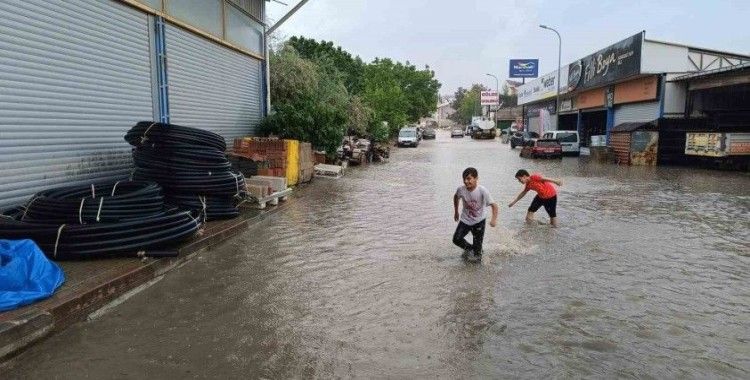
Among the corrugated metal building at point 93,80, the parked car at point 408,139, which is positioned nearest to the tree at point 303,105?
the corrugated metal building at point 93,80

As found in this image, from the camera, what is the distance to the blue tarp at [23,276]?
13.9ft

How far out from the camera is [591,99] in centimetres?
3591

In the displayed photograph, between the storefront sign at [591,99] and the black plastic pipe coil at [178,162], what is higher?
the storefront sign at [591,99]

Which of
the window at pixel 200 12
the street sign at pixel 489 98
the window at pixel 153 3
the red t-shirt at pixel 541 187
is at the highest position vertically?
the street sign at pixel 489 98

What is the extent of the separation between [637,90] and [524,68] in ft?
138

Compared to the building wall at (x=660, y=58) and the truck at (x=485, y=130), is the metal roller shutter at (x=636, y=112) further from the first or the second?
the truck at (x=485, y=130)

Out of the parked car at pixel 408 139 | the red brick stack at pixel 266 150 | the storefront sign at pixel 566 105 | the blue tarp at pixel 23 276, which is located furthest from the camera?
the parked car at pixel 408 139

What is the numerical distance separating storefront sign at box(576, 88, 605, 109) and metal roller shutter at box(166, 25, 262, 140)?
25.7m

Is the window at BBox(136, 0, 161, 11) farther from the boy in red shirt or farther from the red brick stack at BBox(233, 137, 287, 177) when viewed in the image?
the boy in red shirt

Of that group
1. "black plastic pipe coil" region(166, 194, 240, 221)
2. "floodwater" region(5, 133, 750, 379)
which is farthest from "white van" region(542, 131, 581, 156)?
"black plastic pipe coil" region(166, 194, 240, 221)

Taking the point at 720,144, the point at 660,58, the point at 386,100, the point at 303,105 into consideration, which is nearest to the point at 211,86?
the point at 303,105

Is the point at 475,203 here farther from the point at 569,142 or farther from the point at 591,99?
the point at 591,99

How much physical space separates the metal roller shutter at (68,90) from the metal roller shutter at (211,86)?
1121 millimetres

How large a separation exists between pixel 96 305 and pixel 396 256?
12.0ft
